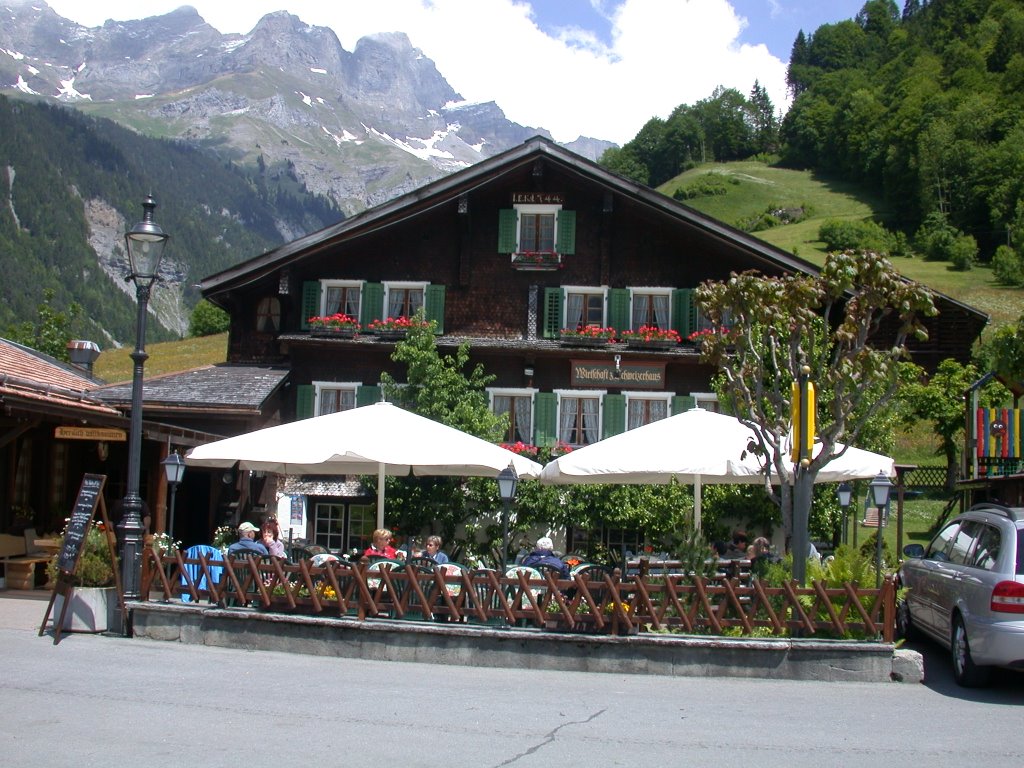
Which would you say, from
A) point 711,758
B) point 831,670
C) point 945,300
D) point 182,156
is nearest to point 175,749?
point 711,758

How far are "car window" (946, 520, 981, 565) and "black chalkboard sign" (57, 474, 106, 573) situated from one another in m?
8.59

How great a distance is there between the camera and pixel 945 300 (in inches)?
1031

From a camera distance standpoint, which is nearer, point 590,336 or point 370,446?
point 370,446

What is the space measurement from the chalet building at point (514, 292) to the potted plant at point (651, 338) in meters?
0.06

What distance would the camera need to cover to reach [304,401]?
77.9ft

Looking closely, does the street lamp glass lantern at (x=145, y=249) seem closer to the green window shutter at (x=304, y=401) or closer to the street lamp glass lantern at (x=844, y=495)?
the street lamp glass lantern at (x=844, y=495)

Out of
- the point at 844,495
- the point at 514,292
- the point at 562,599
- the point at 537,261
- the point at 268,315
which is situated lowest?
the point at 562,599

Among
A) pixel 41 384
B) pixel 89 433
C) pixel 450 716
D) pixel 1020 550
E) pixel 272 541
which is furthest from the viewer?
pixel 41 384

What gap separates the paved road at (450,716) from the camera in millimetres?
7164

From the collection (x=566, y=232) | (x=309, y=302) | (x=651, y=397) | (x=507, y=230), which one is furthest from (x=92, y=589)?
(x=566, y=232)

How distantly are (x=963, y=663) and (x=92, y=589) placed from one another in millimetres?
8673

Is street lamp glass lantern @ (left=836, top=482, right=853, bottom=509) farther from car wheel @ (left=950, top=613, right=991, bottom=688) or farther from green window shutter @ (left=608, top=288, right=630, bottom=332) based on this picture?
green window shutter @ (left=608, top=288, right=630, bottom=332)

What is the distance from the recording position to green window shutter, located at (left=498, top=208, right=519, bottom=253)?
24344mm

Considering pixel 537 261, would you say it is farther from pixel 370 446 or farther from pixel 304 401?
pixel 370 446
